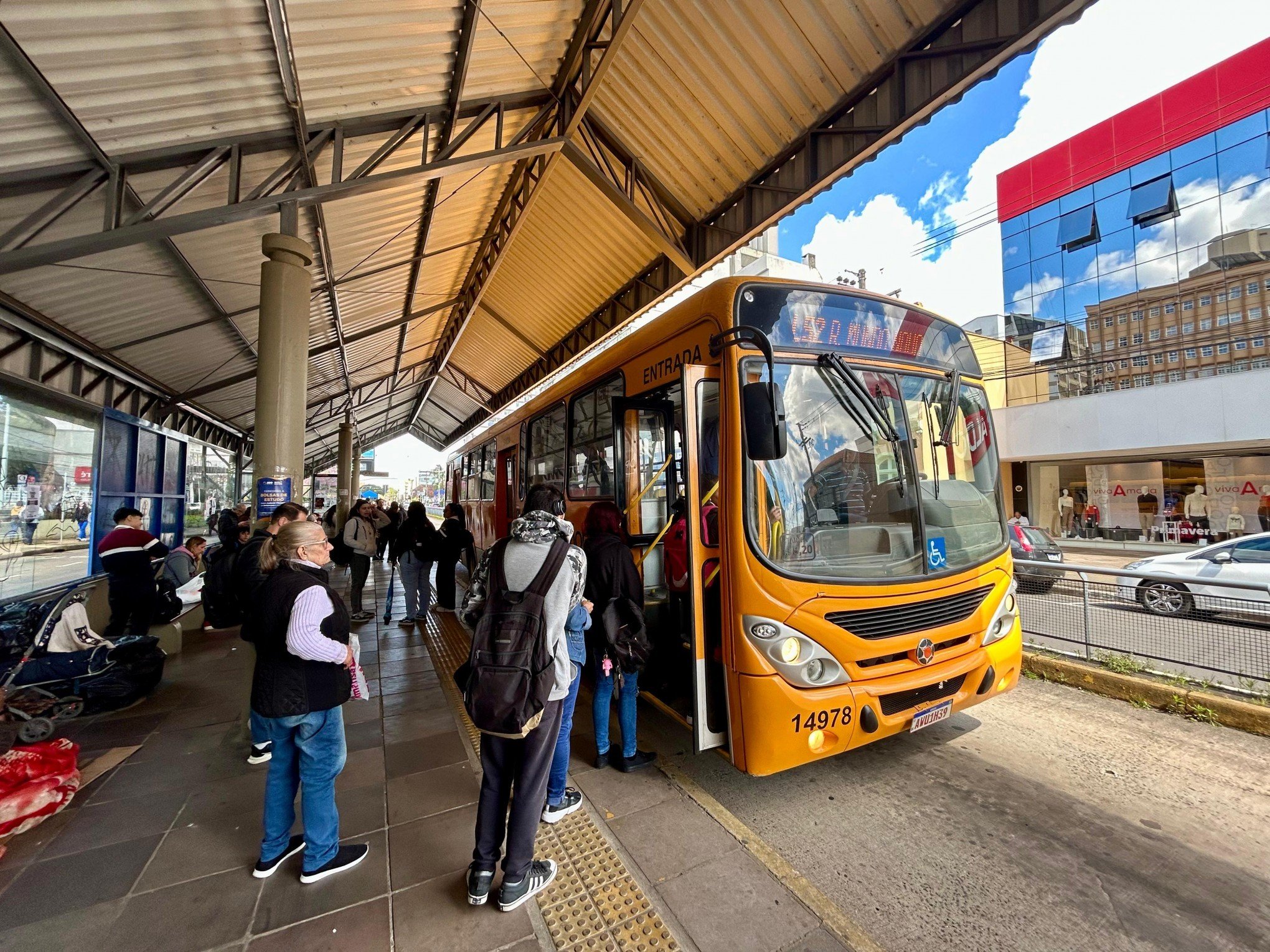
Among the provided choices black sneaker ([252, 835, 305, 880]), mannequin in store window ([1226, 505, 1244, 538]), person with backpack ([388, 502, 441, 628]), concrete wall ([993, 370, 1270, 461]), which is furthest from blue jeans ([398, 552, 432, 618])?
mannequin in store window ([1226, 505, 1244, 538])

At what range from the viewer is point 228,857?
2.71 meters

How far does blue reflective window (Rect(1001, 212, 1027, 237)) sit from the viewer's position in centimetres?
2231

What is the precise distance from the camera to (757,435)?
2869mm

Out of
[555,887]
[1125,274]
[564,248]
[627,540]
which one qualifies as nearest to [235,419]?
[564,248]

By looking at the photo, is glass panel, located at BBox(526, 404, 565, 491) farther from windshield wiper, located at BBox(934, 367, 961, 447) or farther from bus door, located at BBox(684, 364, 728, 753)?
windshield wiper, located at BBox(934, 367, 961, 447)

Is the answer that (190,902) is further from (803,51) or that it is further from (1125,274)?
(1125,274)

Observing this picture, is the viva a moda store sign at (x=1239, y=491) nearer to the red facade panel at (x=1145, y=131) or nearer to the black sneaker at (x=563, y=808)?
the red facade panel at (x=1145, y=131)

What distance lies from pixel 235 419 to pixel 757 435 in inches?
614

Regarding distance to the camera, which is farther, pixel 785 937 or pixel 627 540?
pixel 627 540

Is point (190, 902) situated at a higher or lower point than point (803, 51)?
lower

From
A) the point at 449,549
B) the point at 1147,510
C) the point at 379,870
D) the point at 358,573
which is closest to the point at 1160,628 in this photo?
the point at 379,870

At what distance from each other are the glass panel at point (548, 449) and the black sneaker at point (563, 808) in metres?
2.56

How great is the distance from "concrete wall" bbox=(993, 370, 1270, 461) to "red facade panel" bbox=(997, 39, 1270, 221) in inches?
321

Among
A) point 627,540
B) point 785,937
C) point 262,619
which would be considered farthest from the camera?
point 627,540
